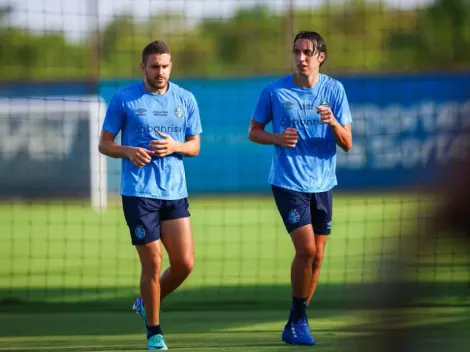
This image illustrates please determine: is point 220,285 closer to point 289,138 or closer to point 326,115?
point 289,138

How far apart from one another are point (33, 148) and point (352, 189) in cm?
613

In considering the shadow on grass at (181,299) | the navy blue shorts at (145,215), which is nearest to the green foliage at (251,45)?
the shadow on grass at (181,299)

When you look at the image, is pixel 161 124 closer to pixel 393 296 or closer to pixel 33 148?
pixel 393 296

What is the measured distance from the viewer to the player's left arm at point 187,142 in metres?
6.73

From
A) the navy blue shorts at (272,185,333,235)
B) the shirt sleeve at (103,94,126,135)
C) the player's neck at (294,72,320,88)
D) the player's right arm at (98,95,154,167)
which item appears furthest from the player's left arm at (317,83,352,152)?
the shirt sleeve at (103,94,126,135)

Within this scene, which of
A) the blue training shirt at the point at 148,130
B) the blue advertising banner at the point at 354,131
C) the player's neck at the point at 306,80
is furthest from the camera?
the blue advertising banner at the point at 354,131

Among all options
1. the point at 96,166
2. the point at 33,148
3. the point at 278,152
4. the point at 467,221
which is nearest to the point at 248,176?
the point at 96,166

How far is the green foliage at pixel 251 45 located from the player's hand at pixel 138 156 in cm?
1529

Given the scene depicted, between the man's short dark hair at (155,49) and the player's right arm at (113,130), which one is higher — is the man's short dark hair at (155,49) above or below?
above

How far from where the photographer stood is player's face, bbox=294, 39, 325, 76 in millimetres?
7168

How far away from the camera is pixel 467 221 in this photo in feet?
8.05

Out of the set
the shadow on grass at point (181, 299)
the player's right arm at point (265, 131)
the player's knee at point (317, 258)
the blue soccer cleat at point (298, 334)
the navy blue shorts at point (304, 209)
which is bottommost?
the shadow on grass at point (181, 299)

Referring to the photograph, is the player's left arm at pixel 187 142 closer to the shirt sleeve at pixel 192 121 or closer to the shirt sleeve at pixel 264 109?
the shirt sleeve at pixel 192 121

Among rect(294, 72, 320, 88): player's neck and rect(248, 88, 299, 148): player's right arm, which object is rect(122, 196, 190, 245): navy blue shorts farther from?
rect(294, 72, 320, 88): player's neck
